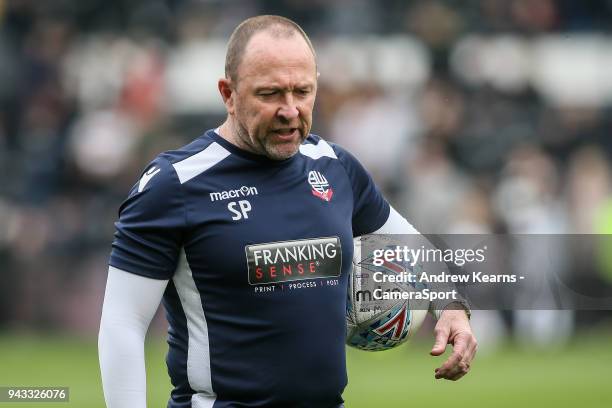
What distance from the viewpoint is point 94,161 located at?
15.5 m

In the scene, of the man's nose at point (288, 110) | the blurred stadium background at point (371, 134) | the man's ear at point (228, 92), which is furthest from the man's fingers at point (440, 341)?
the blurred stadium background at point (371, 134)

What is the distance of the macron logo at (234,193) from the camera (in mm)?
4727

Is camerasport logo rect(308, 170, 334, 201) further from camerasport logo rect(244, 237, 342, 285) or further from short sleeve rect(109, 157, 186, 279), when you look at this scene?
short sleeve rect(109, 157, 186, 279)

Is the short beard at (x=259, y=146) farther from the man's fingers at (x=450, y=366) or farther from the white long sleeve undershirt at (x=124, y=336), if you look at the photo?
the man's fingers at (x=450, y=366)

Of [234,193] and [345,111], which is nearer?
[234,193]

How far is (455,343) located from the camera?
16.0 feet

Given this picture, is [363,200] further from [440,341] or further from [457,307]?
[440,341]

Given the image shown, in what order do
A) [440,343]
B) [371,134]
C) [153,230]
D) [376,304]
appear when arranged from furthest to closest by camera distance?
1. [371,134]
2. [376,304]
3. [440,343]
4. [153,230]

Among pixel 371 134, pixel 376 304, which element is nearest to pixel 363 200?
pixel 376 304

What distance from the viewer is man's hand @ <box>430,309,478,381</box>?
476 cm

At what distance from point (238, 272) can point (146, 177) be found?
490 millimetres

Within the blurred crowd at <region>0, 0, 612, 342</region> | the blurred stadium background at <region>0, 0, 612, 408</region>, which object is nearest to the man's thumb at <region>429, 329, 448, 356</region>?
the blurred stadium background at <region>0, 0, 612, 408</region>

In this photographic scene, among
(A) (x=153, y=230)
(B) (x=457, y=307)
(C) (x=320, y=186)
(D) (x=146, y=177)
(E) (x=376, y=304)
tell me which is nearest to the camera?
(A) (x=153, y=230)

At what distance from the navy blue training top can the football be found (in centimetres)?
34
